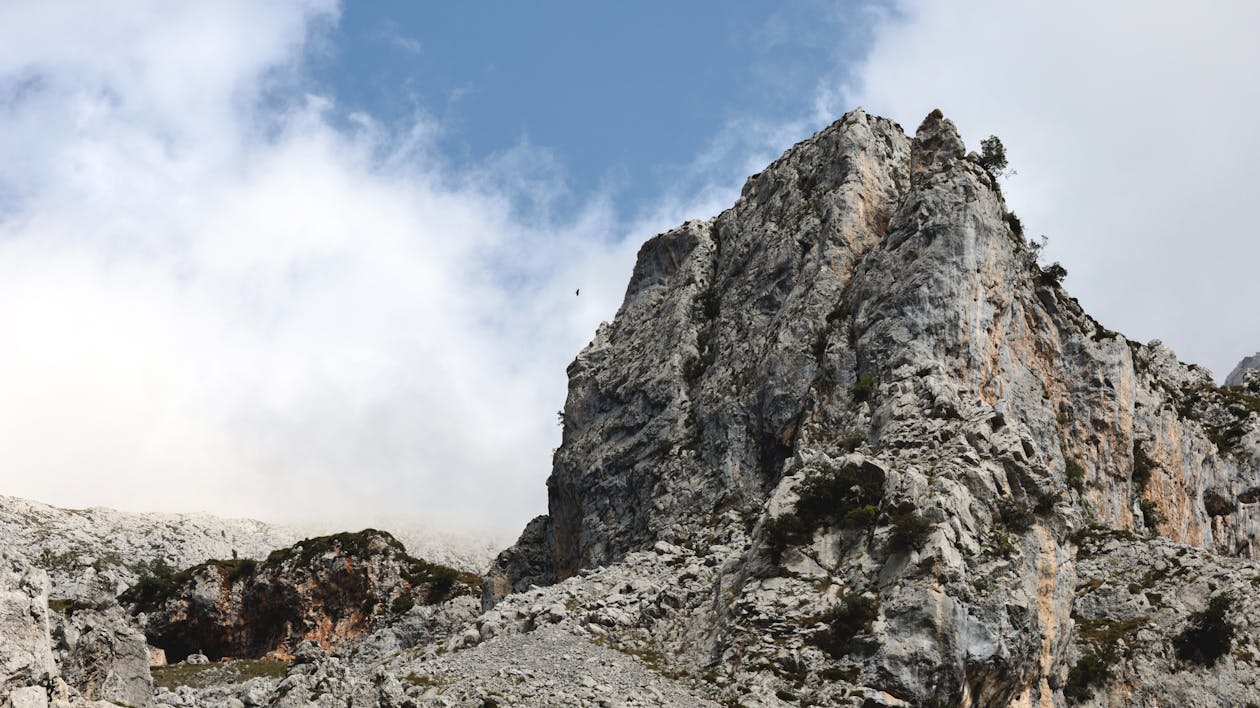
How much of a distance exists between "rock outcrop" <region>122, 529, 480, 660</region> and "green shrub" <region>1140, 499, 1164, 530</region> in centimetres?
5919

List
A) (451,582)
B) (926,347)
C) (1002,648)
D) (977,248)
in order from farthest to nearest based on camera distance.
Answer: (451,582)
(977,248)
(926,347)
(1002,648)

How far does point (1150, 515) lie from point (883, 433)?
39282 mm

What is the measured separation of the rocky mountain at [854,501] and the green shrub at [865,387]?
9.8 inches

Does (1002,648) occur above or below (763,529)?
below

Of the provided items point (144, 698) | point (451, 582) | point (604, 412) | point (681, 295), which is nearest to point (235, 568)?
point (451, 582)

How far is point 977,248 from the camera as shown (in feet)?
231

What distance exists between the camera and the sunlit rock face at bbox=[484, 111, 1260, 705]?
48.5m

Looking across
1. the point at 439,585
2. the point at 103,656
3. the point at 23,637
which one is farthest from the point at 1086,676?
the point at 439,585

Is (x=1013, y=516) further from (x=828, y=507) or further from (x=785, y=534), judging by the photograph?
(x=785, y=534)

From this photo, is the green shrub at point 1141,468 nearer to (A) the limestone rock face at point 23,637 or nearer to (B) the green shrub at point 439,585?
(B) the green shrub at point 439,585

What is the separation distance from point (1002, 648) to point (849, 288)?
1294 inches

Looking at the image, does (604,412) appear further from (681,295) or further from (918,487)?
(918,487)

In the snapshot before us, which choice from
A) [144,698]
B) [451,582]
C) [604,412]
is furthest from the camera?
[451,582]

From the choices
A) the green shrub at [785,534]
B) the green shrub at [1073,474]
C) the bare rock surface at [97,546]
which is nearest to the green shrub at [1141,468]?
the green shrub at [1073,474]
